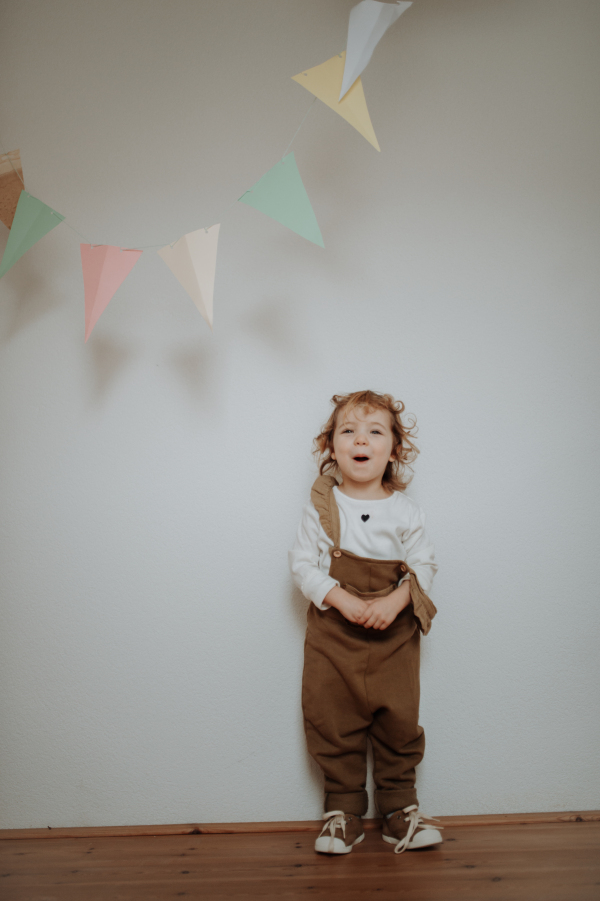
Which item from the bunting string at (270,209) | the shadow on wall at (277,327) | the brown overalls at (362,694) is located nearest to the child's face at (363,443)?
the brown overalls at (362,694)

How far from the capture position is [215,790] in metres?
1.40

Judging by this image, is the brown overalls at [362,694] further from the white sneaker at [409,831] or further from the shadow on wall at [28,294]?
the shadow on wall at [28,294]

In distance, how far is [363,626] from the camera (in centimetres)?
132

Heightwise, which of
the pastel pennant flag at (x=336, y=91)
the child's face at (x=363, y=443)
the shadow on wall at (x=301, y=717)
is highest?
the pastel pennant flag at (x=336, y=91)

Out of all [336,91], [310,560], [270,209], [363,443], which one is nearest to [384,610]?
[310,560]

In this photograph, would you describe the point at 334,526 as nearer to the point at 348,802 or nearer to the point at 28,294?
the point at 348,802

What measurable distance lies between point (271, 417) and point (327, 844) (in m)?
0.99

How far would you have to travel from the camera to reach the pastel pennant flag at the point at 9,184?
1.36m

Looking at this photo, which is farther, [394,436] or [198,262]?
[394,436]

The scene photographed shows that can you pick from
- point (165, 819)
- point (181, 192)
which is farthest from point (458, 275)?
point (165, 819)

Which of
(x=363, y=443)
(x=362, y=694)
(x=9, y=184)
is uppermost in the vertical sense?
(x=9, y=184)

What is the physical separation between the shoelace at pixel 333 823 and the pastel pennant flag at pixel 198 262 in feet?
3.77

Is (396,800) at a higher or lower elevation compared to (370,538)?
lower

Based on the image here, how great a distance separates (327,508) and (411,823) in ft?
2.36
